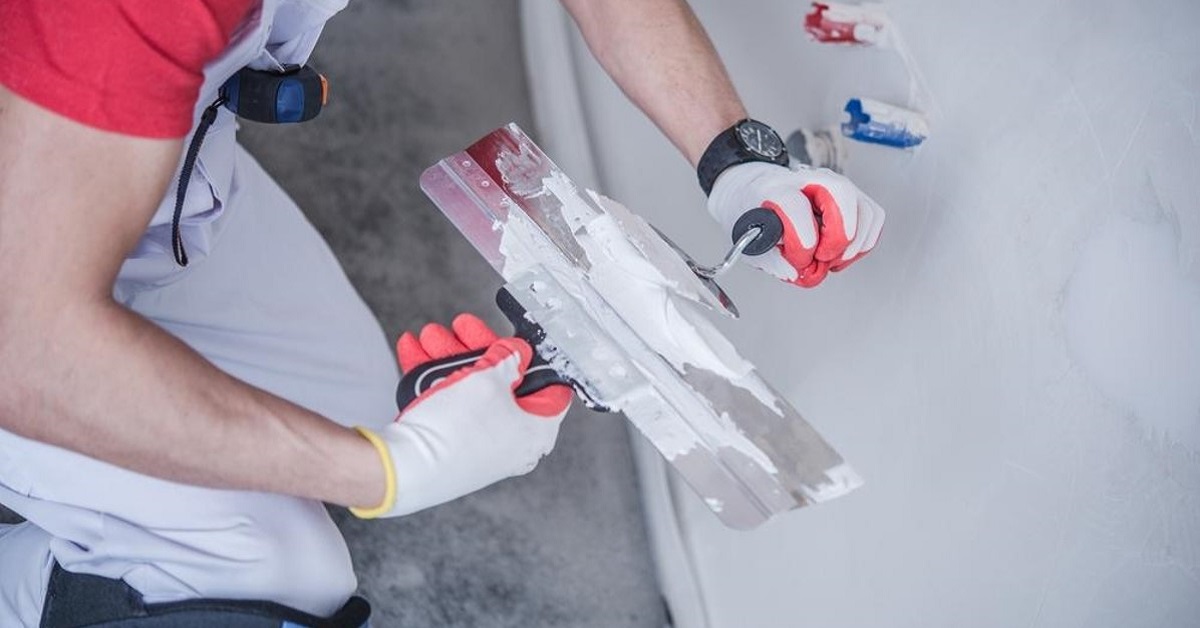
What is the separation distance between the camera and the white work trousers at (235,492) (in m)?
0.93

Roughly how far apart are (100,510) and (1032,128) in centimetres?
88

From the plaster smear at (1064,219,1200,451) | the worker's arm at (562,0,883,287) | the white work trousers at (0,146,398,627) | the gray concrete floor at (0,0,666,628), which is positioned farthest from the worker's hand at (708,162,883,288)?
the gray concrete floor at (0,0,666,628)

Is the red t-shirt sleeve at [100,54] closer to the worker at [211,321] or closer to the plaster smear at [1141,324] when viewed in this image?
the worker at [211,321]

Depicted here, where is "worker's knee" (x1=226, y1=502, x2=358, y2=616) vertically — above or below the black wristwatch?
below

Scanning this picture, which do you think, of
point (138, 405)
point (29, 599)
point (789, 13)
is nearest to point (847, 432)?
point (789, 13)

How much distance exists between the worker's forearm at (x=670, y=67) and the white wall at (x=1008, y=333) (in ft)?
0.35

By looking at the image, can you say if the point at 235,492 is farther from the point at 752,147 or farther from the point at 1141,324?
the point at 1141,324

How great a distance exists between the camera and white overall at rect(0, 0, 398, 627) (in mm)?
931

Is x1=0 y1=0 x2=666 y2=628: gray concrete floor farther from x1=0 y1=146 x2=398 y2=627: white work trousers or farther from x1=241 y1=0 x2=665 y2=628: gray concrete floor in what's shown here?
x1=0 y1=146 x2=398 y2=627: white work trousers

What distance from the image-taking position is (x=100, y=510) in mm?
935

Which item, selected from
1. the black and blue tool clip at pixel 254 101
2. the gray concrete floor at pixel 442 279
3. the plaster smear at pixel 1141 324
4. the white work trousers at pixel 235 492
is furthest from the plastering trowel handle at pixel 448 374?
the gray concrete floor at pixel 442 279

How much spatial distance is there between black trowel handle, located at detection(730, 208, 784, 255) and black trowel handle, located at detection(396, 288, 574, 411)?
0.66ft

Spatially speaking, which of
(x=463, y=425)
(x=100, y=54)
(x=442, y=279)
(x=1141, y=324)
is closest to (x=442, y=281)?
(x=442, y=279)

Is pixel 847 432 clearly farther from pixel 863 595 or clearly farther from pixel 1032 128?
pixel 1032 128
